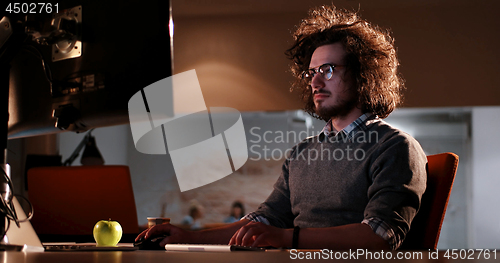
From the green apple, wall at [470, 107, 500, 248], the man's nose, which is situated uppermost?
the man's nose

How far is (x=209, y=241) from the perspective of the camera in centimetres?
130

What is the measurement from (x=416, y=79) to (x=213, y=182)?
7.90 feet

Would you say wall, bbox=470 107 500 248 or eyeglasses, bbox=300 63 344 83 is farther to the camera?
wall, bbox=470 107 500 248

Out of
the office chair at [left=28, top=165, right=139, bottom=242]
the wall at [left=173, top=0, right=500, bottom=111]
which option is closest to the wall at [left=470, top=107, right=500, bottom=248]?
the wall at [left=173, top=0, right=500, bottom=111]

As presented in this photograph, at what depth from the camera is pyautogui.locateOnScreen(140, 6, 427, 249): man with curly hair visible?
113cm

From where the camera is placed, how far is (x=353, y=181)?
1323 mm

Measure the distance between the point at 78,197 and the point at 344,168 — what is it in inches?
50.1

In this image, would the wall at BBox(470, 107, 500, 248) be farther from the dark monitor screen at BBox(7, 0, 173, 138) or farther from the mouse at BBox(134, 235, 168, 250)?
the dark monitor screen at BBox(7, 0, 173, 138)

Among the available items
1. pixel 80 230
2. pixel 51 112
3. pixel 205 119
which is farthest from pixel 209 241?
pixel 205 119

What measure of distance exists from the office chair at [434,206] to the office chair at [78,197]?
1.22 metres

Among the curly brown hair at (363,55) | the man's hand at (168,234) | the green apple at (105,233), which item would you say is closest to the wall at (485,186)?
the curly brown hair at (363,55)

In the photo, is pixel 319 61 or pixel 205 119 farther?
pixel 205 119

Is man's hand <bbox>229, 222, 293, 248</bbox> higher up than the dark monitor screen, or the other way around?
the dark monitor screen

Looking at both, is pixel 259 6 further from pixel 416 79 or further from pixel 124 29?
pixel 124 29
